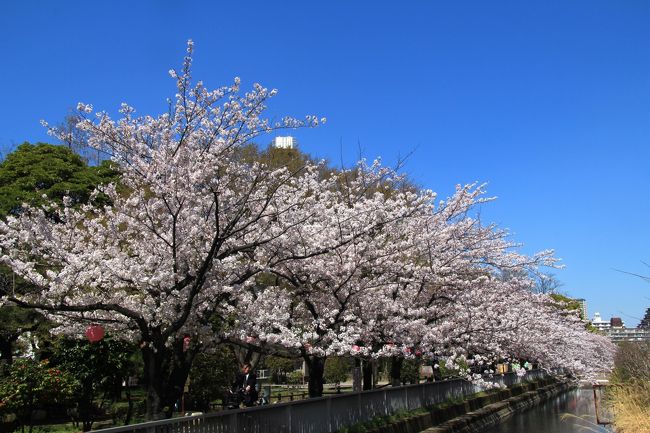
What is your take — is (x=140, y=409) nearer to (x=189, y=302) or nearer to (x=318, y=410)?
(x=318, y=410)

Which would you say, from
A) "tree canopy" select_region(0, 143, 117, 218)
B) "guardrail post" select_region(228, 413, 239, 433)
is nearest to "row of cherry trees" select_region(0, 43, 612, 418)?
"guardrail post" select_region(228, 413, 239, 433)

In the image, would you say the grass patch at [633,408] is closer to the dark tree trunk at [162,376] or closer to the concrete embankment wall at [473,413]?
the concrete embankment wall at [473,413]

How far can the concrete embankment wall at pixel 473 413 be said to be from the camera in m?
17.0

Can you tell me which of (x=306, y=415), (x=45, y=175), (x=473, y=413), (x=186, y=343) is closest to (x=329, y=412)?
(x=306, y=415)

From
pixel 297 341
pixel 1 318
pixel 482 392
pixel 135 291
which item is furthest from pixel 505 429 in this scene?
pixel 1 318

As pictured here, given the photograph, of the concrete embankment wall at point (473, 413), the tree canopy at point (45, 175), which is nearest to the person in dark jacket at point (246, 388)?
the concrete embankment wall at point (473, 413)

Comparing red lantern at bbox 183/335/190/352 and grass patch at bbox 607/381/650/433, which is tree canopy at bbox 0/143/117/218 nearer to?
red lantern at bbox 183/335/190/352

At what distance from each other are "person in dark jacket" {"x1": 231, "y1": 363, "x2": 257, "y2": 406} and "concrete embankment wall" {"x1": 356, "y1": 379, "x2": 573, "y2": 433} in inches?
123

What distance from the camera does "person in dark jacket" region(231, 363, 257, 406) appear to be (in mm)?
12562

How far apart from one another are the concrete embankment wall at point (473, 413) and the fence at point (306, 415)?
1.78 feet

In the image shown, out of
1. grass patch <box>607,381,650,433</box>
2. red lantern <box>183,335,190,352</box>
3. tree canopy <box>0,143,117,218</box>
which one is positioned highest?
tree canopy <box>0,143,117,218</box>

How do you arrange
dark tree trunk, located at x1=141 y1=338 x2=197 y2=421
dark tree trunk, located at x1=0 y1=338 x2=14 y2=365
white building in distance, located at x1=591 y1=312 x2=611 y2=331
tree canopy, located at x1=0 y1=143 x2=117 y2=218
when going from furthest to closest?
white building in distance, located at x1=591 y1=312 x2=611 y2=331 < tree canopy, located at x1=0 y1=143 x2=117 y2=218 < dark tree trunk, located at x1=0 y1=338 x2=14 y2=365 < dark tree trunk, located at x1=141 y1=338 x2=197 y2=421

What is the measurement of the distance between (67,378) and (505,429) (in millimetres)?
16501

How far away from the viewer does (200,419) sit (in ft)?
27.4
